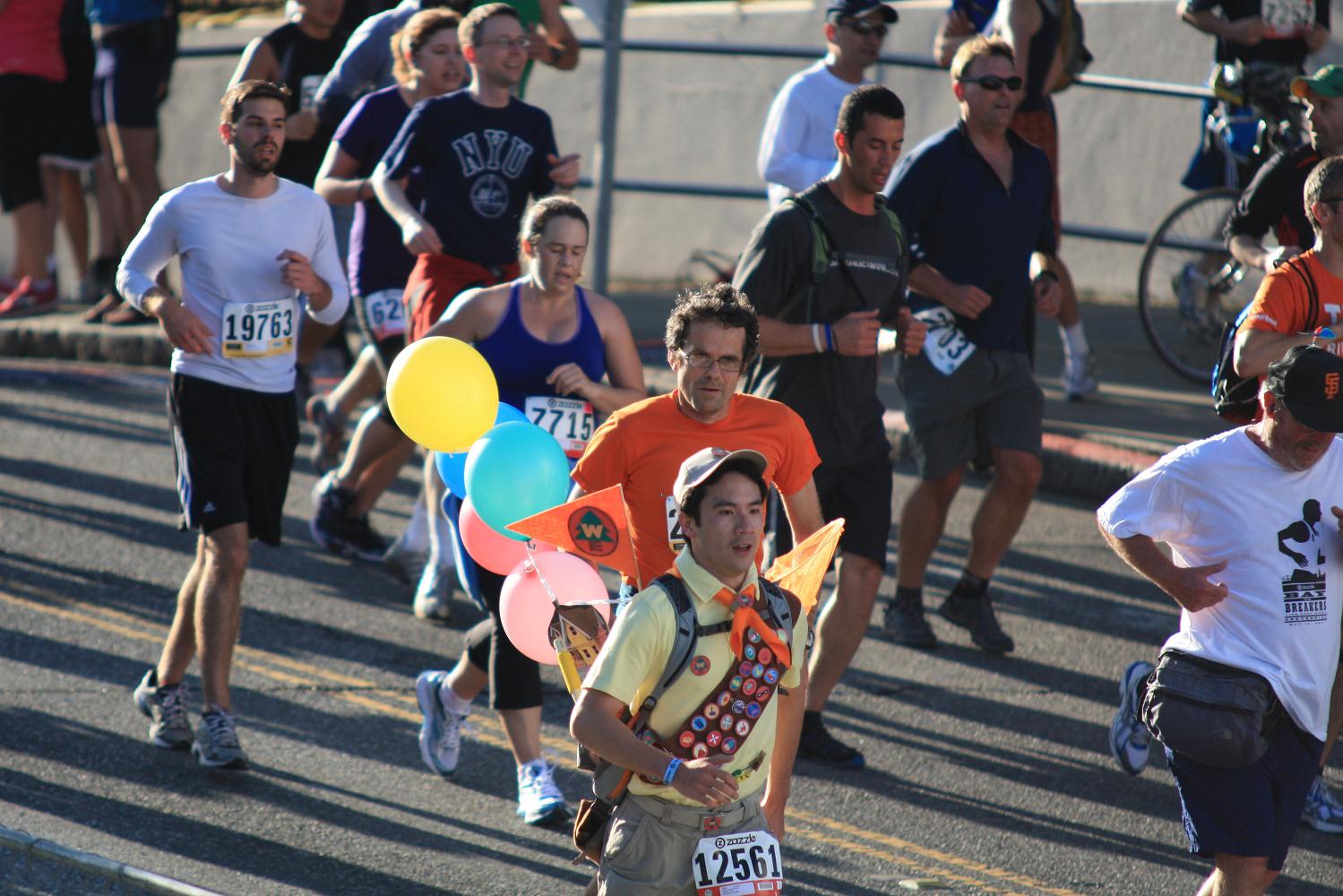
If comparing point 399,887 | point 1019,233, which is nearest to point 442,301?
point 1019,233

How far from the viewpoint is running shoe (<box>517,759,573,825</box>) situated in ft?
19.0

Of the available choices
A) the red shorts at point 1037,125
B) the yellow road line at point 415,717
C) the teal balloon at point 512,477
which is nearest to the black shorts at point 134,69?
the yellow road line at point 415,717

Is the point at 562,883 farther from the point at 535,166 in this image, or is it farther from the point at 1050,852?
the point at 535,166

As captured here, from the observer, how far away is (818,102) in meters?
8.24

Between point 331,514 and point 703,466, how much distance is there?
15.3ft

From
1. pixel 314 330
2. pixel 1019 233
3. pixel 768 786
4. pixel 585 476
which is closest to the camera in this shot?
pixel 768 786

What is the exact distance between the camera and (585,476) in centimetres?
493

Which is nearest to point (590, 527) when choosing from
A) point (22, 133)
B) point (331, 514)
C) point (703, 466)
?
point (703, 466)

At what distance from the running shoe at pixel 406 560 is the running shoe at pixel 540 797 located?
233 cm

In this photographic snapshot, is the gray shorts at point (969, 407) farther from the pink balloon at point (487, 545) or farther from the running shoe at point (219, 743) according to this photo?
the running shoe at point (219, 743)

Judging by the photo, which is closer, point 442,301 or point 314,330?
point 442,301

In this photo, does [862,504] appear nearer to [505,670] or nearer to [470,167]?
[505,670]

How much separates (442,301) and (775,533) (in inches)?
69.2

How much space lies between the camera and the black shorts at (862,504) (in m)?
6.36
